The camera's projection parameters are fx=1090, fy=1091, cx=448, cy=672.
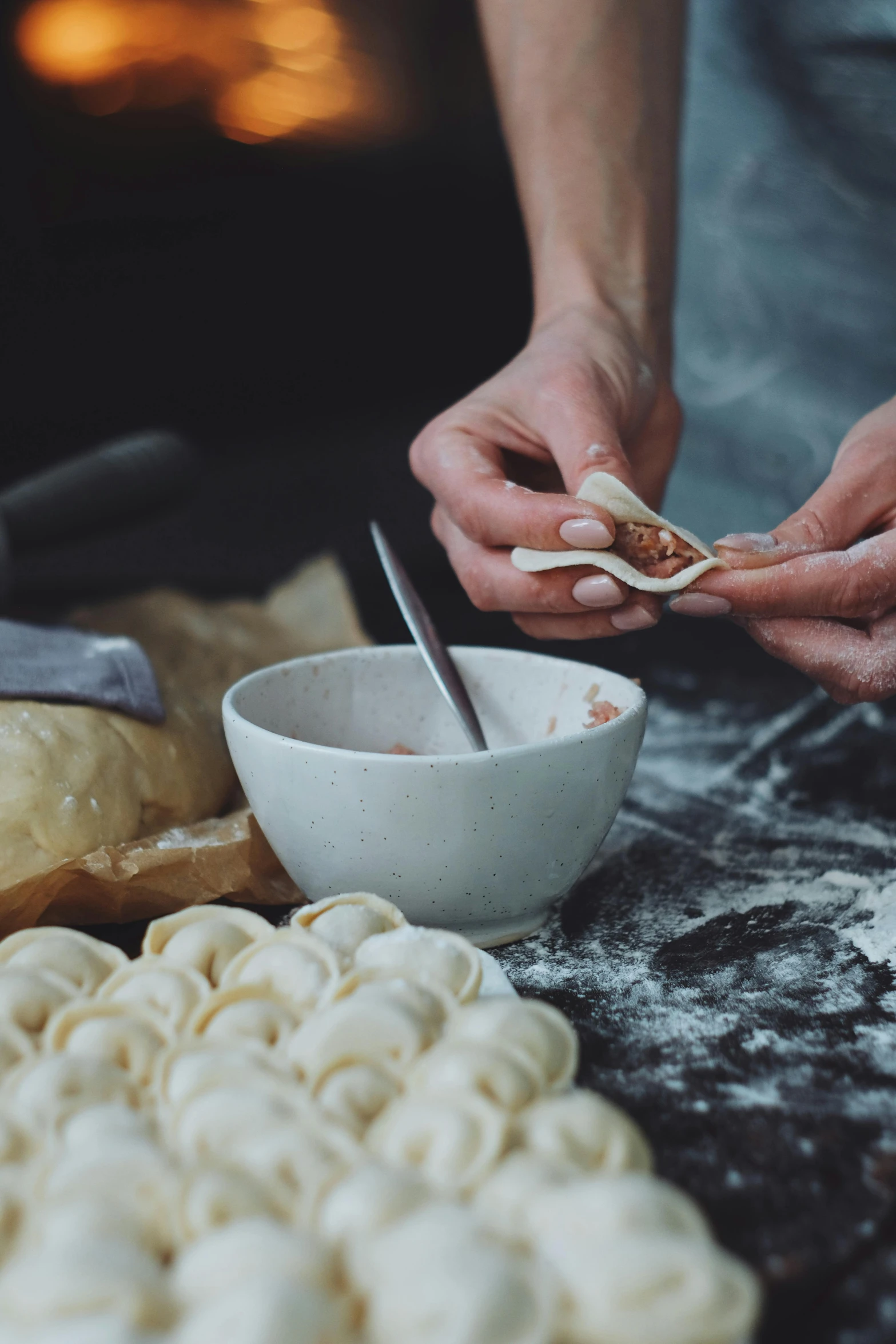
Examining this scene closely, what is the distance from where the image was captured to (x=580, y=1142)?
1.67 ft

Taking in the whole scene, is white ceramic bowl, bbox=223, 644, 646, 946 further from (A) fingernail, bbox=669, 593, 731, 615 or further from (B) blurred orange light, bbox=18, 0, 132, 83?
(B) blurred orange light, bbox=18, 0, 132, 83

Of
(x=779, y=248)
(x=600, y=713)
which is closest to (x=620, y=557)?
(x=600, y=713)

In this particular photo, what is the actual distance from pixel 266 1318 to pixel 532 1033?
8.3 inches

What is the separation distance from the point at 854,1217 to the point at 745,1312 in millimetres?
151

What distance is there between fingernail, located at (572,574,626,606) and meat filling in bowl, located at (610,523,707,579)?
26mm

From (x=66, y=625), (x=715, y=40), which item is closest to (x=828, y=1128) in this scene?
(x=66, y=625)

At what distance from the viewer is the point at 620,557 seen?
933 mm

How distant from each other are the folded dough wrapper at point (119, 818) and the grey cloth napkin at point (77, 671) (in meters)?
0.01

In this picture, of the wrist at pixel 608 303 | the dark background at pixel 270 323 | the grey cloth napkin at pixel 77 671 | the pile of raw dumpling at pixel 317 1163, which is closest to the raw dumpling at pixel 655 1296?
the pile of raw dumpling at pixel 317 1163

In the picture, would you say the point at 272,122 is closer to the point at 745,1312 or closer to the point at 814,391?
the point at 814,391

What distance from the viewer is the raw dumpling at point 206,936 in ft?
2.19

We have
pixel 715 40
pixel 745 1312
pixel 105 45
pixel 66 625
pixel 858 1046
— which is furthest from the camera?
pixel 105 45

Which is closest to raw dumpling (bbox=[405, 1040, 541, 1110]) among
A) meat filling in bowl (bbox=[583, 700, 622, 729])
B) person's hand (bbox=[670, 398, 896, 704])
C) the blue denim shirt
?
meat filling in bowl (bbox=[583, 700, 622, 729])

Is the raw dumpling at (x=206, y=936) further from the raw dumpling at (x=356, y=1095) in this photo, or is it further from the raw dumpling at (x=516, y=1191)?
the raw dumpling at (x=516, y=1191)
